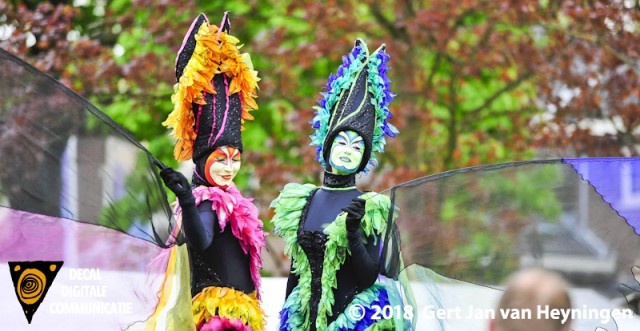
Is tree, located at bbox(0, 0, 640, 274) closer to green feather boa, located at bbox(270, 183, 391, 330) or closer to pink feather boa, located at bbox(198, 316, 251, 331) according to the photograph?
green feather boa, located at bbox(270, 183, 391, 330)

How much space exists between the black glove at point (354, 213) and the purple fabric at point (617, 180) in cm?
83

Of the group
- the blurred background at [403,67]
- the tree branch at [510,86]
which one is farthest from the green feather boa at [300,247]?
the tree branch at [510,86]

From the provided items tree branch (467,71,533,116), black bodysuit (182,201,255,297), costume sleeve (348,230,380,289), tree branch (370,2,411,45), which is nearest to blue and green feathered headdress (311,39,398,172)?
costume sleeve (348,230,380,289)

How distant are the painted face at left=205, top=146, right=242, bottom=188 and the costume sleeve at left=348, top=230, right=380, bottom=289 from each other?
0.74 metres

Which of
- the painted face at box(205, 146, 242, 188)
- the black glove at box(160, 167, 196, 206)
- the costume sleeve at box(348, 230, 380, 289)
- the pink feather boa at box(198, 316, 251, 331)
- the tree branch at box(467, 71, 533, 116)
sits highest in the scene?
the tree branch at box(467, 71, 533, 116)

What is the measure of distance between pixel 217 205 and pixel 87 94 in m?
3.73

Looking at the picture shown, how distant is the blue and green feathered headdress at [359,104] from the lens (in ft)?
13.4

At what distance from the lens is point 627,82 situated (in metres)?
6.62

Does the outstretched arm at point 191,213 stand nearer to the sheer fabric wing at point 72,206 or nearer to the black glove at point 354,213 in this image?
the sheer fabric wing at point 72,206

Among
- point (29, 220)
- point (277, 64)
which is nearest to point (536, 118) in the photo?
point (277, 64)

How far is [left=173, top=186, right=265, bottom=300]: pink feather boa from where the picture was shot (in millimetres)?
4215

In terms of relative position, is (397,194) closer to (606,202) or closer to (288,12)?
(606,202)

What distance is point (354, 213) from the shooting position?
374cm

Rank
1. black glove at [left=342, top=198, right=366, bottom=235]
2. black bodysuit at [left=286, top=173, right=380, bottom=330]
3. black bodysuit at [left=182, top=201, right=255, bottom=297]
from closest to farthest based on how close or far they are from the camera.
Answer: black glove at [left=342, top=198, right=366, bottom=235] < black bodysuit at [left=286, top=173, right=380, bottom=330] < black bodysuit at [left=182, top=201, right=255, bottom=297]
